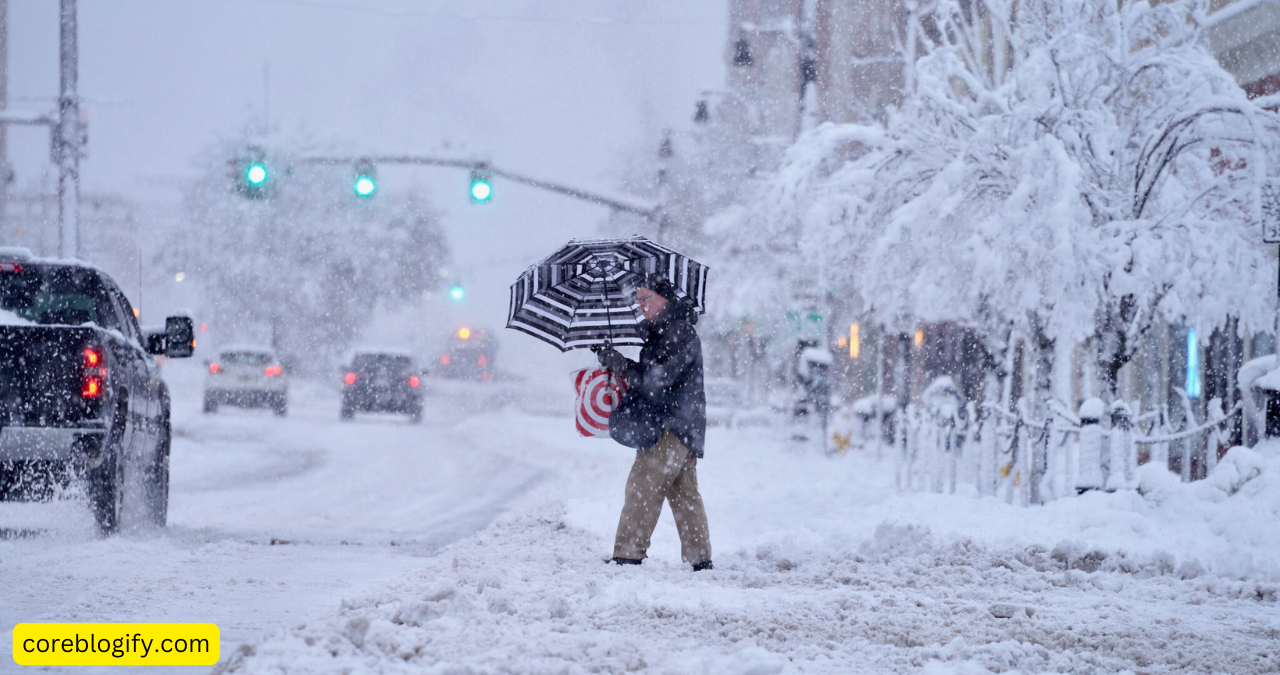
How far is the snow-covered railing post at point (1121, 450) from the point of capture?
433 inches

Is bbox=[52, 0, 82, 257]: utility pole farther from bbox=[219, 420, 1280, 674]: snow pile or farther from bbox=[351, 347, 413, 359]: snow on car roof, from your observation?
bbox=[351, 347, 413, 359]: snow on car roof

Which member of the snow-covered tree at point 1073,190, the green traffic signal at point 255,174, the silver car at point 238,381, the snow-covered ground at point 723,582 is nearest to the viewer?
the snow-covered ground at point 723,582

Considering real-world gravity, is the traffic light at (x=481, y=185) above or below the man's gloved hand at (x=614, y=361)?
above

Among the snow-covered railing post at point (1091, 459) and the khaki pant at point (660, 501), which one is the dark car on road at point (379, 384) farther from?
the khaki pant at point (660, 501)

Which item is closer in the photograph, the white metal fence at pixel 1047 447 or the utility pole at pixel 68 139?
the white metal fence at pixel 1047 447

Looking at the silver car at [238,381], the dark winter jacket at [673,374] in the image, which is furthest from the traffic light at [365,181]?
the silver car at [238,381]

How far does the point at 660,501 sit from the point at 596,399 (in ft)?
2.52

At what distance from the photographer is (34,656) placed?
16.7 feet

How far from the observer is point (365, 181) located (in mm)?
19953

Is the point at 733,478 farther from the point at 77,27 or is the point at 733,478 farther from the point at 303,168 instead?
the point at 303,168

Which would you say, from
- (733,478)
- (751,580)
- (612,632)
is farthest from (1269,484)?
(733,478)

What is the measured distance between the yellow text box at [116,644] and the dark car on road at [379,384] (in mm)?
26127

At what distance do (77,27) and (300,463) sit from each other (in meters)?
6.98

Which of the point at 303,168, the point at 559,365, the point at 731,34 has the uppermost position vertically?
the point at 731,34
